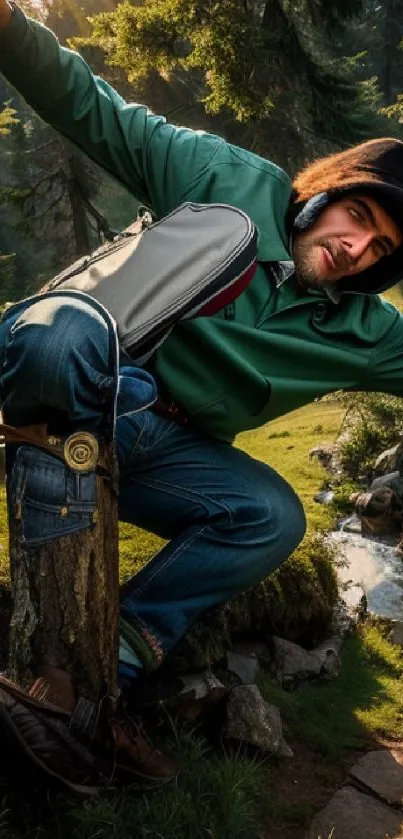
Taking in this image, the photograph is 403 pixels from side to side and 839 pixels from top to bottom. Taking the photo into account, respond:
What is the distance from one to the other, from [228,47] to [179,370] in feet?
26.4

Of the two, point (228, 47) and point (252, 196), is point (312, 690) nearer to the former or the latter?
point (252, 196)

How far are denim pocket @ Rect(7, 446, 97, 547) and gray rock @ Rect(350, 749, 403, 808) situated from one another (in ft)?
6.58

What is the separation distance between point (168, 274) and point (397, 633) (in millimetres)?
4145

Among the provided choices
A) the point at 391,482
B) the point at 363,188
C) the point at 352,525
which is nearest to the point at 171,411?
the point at 363,188

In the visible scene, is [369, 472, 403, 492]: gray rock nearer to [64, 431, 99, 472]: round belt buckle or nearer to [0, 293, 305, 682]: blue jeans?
[0, 293, 305, 682]: blue jeans

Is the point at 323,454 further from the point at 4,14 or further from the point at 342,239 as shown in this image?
the point at 4,14

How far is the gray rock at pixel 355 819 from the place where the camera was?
2758 mm

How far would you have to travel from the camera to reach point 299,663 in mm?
4000

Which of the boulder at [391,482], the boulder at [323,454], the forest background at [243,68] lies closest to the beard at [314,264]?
the forest background at [243,68]

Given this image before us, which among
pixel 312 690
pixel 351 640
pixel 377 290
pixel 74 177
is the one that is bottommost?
pixel 351 640

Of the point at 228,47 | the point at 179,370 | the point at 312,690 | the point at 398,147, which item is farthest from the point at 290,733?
A: the point at 228,47

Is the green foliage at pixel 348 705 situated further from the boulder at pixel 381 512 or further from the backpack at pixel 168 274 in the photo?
the boulder at pixel 381 512

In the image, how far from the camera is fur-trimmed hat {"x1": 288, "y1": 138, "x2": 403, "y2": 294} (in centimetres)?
277

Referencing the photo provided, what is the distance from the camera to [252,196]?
289 cm
